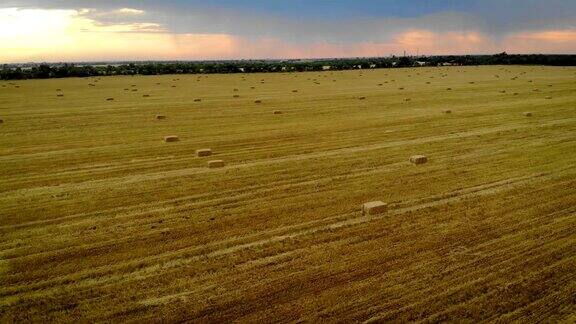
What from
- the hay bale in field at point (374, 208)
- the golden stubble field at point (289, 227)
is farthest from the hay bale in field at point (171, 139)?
the hay bale in field at point (374, 208)

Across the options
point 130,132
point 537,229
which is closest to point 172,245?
point 537,229

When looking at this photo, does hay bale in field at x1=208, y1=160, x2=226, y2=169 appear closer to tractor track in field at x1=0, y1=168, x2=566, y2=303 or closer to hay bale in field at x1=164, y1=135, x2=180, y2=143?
hay bale in field at x1=164, y1=135, x2=180, y2=143

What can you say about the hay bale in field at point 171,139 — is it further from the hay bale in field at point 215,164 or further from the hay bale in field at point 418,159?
the hay bale in field at point 418,159

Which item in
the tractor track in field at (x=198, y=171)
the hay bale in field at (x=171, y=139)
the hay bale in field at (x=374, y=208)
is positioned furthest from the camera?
the hay bale in field at (x=171, y=139)

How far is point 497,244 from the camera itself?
311 inches

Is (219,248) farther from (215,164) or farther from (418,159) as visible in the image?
(418,159)

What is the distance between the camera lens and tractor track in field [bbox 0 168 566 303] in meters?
6.80

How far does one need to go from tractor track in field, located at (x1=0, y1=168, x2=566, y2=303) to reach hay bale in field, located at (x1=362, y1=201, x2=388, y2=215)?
113 mm

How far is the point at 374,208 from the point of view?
30.7 feet

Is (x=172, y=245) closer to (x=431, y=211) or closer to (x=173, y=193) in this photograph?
(x=173, y=193)

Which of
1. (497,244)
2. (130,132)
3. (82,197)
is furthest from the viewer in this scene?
(130,132)

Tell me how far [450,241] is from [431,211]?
154cm

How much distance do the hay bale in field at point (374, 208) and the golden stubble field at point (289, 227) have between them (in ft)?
0.68

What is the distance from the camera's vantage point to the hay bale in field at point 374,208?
368 inches
